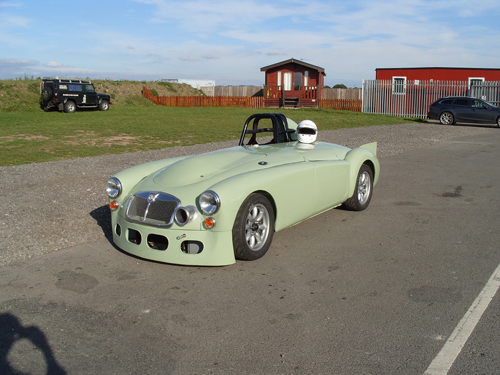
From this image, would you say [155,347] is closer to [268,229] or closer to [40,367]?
[40,367]

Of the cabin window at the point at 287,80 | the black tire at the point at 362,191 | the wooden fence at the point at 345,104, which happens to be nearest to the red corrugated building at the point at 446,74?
the wooden fence at the point at 345,104

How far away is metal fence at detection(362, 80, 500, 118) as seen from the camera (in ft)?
96.0

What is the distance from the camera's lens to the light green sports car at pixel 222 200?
15.1 feet

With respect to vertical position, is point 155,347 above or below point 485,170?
below

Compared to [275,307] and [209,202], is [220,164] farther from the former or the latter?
[275,307]

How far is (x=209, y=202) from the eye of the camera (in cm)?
460

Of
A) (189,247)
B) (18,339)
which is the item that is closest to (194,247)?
(189,247)

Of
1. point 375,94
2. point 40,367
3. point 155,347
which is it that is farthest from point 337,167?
point 375,94

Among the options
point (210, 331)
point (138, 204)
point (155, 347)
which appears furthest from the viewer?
point (138, 204)

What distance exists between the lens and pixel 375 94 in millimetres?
32781

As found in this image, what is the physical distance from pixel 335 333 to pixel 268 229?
176 cm

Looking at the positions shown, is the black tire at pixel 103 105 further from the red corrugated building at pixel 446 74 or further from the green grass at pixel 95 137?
the red corrugated building at pixel 446 74

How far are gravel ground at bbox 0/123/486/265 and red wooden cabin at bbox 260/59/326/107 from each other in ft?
98.7

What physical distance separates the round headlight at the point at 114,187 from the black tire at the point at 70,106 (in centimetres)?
2732
